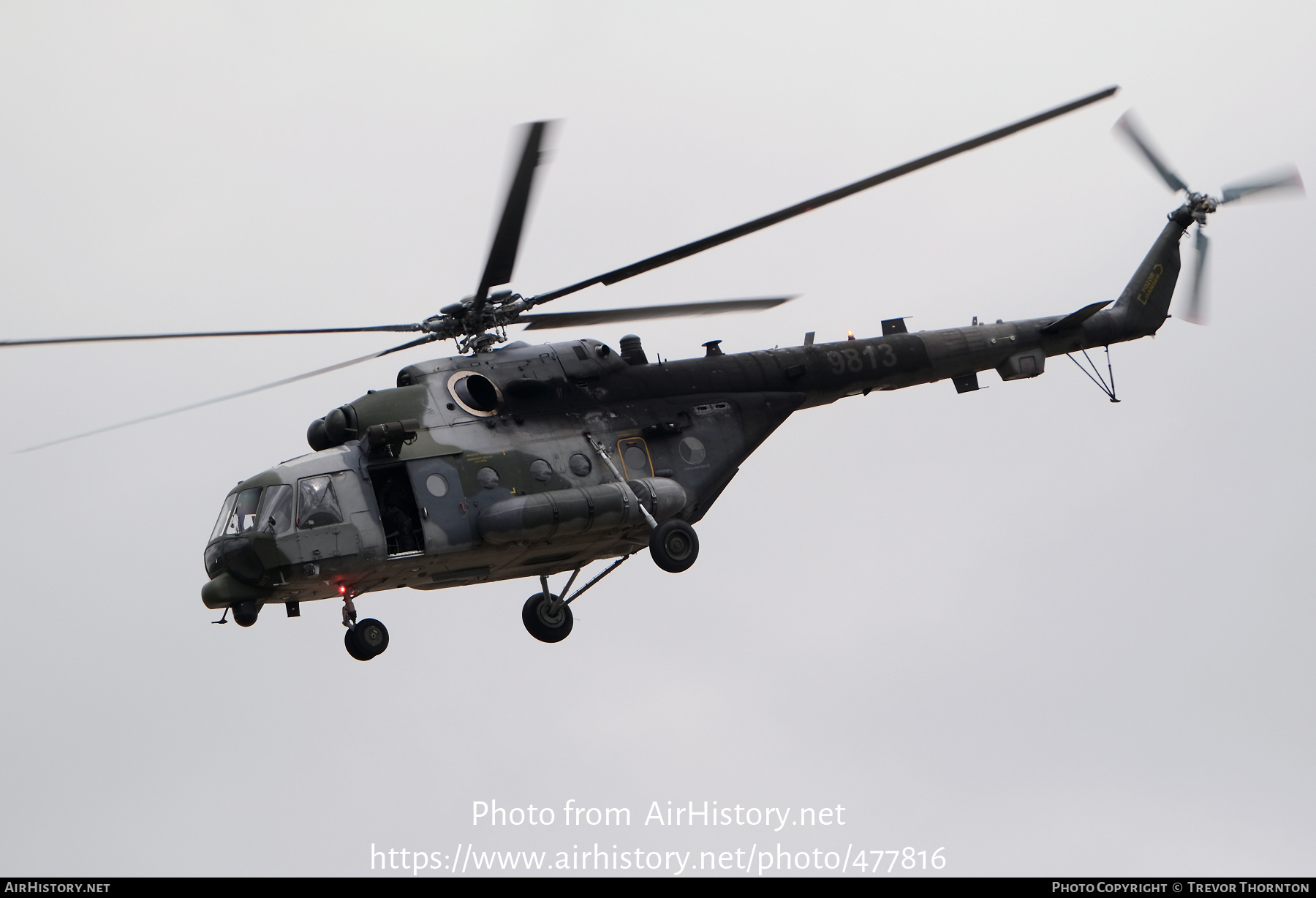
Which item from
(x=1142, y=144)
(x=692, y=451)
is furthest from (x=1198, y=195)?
(x=692, y=451)

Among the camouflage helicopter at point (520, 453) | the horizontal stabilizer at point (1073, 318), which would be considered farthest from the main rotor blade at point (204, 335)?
the horizontal stabilizer at point (1073, 318)

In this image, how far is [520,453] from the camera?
2286 cm

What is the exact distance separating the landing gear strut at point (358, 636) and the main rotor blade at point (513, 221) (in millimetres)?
4727

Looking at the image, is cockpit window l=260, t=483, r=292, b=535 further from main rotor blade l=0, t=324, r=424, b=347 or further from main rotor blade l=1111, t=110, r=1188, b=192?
main rotor blade l=1111, t=110, r=1188, b=192

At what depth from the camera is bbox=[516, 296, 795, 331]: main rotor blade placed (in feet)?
75.8

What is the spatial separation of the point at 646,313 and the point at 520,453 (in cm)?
277

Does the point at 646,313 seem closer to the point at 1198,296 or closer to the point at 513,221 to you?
the point at 513,221

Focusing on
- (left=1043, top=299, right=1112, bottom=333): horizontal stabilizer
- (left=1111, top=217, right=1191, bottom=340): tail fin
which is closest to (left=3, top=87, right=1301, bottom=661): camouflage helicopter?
(left=1043, top=299, right=1112, bottom=333): horizontal stabilizer

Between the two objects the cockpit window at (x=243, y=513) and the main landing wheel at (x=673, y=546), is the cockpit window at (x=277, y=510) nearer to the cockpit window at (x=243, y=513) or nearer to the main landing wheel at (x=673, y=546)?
the cockpit window at (x=243, y=513)

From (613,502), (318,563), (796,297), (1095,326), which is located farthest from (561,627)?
(1095,326)

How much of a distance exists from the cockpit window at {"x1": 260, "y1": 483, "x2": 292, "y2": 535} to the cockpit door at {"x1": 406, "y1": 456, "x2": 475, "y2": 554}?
1.70 m

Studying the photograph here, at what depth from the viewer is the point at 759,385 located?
25531 mm

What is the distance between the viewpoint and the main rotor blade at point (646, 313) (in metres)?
23.1
